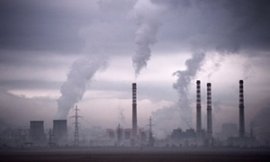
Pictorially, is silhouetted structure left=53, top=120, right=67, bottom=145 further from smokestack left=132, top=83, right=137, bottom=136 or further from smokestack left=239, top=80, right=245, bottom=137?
smokestack left=239, top=80, right=245, bottom=137

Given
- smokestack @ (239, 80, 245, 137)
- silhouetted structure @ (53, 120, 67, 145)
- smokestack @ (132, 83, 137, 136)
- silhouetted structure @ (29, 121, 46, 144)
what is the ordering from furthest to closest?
silhouetted structure @ (29, 121, 46, 144)
silhouetted structure @ (53, 120, 67, 145)
smokestack @ (239, 80, 245, 137)
smokestack @ (132, 83, 137, 136)

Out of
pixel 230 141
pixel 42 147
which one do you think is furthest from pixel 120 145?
pixel 230 141

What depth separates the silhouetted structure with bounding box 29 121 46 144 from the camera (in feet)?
490

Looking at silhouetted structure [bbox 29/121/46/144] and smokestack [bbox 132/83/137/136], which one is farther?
silhouetted structure [bbox 29/121/46/144]

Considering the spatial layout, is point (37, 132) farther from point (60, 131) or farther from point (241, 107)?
point (241, 107)

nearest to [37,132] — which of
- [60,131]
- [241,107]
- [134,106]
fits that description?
[60,131]

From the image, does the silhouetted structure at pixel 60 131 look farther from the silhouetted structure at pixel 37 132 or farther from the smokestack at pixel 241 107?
the smokestack at pixel 241 107

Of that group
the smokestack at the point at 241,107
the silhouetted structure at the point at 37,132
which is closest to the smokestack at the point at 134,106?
the smokestack at the point at 241,107

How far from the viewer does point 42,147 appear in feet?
497

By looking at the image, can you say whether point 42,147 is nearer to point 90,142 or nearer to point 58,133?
point 58,133

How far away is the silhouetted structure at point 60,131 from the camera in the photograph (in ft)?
450

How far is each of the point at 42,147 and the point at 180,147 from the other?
47269 millimetres

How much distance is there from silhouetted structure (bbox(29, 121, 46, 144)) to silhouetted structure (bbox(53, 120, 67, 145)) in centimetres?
624

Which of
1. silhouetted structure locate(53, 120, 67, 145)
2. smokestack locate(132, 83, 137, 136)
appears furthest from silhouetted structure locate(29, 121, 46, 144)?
smokestack locate(132, 83, 137, 136)
